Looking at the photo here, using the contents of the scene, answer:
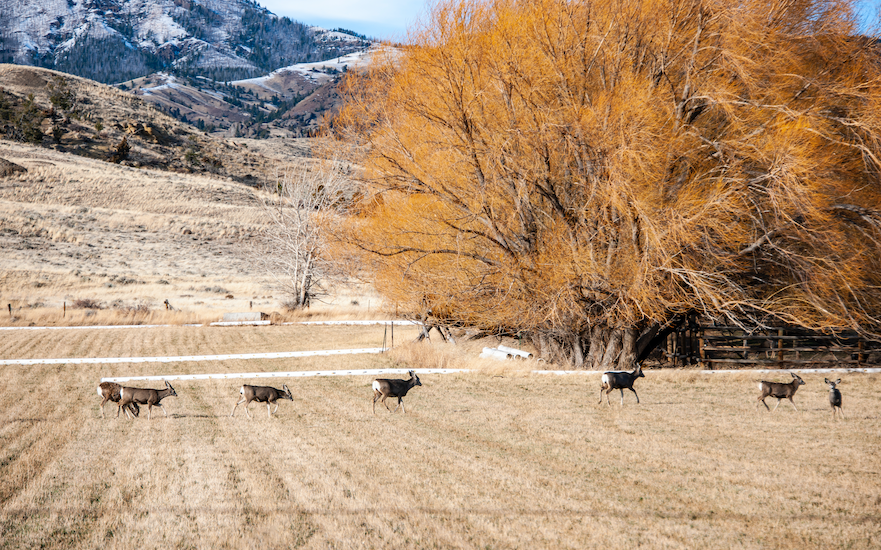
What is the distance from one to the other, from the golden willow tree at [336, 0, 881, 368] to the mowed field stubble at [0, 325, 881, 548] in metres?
2.95

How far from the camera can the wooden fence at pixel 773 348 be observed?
18828 mm

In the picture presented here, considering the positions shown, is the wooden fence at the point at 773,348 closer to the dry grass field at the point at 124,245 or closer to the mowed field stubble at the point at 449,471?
the mowed field stubble at the point at 449,471

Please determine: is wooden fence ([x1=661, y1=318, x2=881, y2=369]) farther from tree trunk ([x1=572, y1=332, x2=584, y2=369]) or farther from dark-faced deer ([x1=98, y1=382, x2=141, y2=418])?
dark-faced deer ([x1=98, y1=382, x2=141, y2=418])

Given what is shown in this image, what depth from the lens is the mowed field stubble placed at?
6262mm

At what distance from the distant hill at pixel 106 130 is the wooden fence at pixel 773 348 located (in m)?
64.8

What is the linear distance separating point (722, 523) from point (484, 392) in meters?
8.81

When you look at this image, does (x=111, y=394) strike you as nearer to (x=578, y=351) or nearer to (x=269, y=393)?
(x=269, y=393)

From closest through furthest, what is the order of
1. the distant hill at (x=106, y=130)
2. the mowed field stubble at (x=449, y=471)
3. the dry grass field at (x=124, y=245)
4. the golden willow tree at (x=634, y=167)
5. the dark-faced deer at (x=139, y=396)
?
the mowed field stubble at (x=449, y=471) → the dark-faced deer at (x=139, y=396) → the golden willow tree at (x=634, y=167) → the dry grass field at (x=124, y=245) → the distant hill at (x=106, y=130)

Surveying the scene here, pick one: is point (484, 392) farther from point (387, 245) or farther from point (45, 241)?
point (45, 241)

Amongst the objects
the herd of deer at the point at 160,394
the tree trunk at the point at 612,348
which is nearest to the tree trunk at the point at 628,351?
the tree trunk at the point at 612,348

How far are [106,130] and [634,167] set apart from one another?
99520 mm

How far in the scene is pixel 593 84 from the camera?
58.1ft

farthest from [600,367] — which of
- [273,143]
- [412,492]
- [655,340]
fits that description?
→ [273,143]

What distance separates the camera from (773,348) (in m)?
19.0
